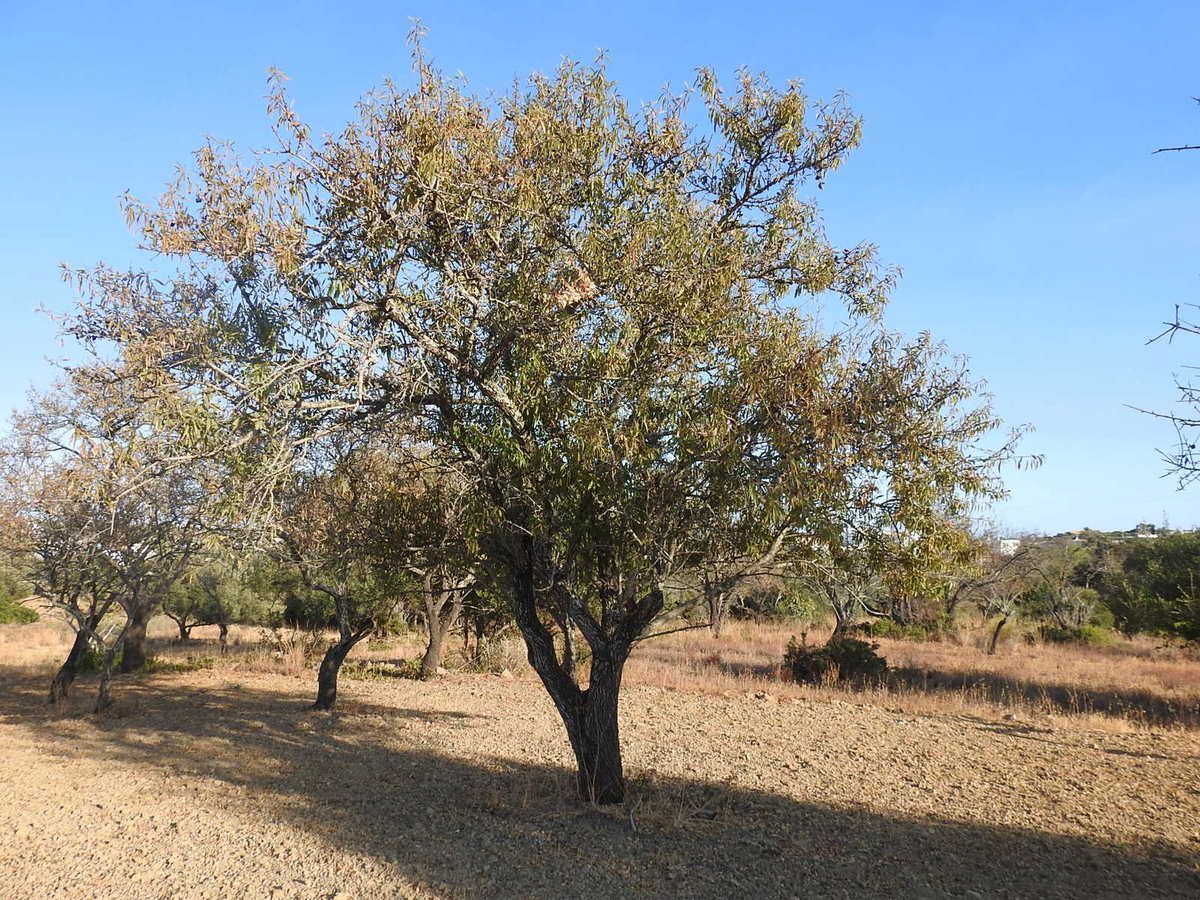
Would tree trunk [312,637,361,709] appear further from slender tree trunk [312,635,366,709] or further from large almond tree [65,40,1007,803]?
large almond tree [65,40,1007,803]

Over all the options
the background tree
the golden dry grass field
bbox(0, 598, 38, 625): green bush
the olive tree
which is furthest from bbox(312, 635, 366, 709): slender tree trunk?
bbox(0, 598, 38, 625): green bush

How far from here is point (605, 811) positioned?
7.54 meters

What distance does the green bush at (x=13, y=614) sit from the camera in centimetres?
3278

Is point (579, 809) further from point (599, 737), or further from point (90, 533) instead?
point (90, 533)

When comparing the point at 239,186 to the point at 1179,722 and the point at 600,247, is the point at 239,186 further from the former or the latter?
the point at 1179,722

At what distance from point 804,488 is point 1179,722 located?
11.3 meters

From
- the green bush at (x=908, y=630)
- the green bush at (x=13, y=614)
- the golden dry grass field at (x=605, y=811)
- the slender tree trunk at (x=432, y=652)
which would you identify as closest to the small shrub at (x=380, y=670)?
the slender tree trunk at (x=432, y=652)

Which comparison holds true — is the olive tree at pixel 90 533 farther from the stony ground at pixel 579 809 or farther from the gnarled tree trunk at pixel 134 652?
the gnarled tree trunk at pixel 134 652

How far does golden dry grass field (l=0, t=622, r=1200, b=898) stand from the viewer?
614cm

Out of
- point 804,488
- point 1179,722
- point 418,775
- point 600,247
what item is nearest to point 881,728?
point 1179,722

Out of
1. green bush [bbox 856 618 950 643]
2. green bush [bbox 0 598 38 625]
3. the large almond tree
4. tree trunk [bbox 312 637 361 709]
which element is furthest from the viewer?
green bush [bbox 0 598 38 625]

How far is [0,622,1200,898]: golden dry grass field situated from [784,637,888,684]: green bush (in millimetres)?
2327

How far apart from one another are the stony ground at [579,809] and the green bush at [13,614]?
25.0m

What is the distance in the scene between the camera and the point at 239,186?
20.7 feet
